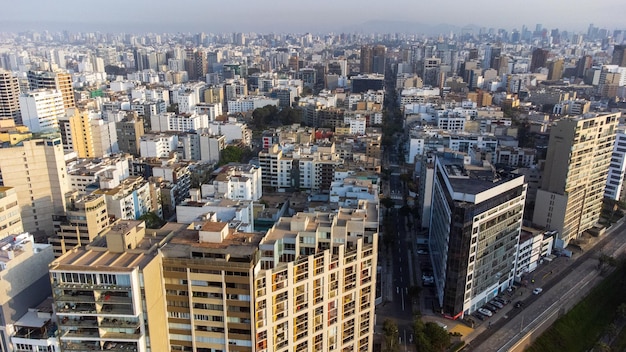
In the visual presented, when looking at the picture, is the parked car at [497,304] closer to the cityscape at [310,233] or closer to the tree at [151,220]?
the cityscape at [310,233]

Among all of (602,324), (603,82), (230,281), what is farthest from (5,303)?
(603,82)

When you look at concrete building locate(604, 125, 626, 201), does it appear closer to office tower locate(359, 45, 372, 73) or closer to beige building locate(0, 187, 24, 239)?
beige building locate(0, 187, 24, 239)

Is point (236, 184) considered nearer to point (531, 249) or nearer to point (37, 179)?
point (37, 179)

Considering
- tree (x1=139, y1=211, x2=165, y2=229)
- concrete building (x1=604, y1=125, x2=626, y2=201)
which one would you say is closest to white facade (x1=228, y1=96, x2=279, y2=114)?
tree (x1=139, y1=211, x2=165, y2=229)

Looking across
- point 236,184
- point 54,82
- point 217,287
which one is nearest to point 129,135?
point 54,82

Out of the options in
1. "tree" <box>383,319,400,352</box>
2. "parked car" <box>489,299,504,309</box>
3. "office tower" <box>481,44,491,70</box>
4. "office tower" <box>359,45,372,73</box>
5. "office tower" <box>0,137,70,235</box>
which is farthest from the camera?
"office tower" <box>481,44,491,70</box>

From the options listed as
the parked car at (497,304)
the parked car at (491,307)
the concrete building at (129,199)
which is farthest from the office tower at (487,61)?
the concrete building at (129,199)
